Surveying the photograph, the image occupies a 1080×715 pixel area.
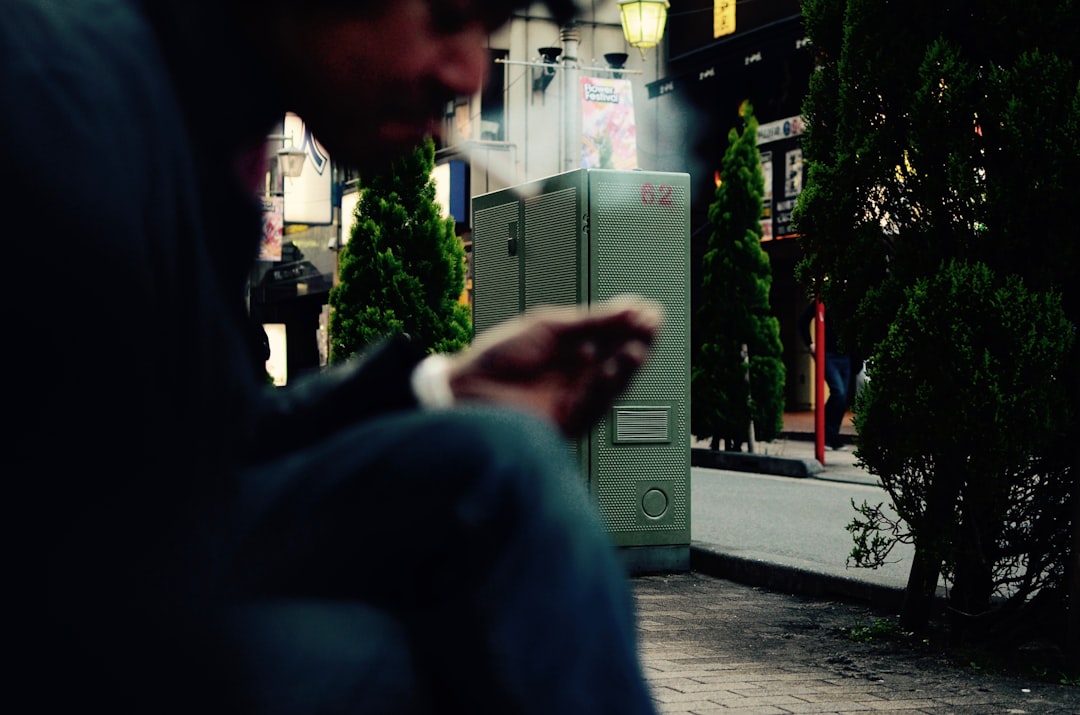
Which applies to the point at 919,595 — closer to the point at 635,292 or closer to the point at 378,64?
the point at 635,292

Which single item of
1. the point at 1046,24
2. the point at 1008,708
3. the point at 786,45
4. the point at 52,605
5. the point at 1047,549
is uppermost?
the point at 786,45

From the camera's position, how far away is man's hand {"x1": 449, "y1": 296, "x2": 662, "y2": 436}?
0.78 meters

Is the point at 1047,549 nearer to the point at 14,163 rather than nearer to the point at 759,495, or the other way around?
the point at 14,163

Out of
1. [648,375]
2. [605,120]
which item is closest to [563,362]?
[648,375]

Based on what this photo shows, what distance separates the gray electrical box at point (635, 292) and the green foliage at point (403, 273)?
6.72m

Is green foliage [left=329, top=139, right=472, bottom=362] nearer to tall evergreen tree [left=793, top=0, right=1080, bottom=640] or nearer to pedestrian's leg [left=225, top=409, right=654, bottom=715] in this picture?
tall evergreen tree [left=793, top=0, right=1080, bottom=640]

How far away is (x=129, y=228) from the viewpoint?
59 cm

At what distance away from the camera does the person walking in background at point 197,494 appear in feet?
1.93

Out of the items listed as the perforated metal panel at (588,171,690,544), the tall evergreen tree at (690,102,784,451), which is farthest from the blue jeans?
the perforated metal panel at (588,171,690,544)

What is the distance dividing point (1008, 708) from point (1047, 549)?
93cm

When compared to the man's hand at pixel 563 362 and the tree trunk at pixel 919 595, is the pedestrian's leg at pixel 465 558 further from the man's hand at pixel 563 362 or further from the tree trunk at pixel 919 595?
the tree trunk at pixel 919 595

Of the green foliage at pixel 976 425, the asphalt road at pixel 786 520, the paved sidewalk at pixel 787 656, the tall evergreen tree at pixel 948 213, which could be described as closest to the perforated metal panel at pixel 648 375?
the paved sidewalk at pixel 787 656

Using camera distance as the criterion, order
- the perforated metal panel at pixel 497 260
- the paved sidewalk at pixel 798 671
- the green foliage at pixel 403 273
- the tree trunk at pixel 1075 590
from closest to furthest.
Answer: the paved sidewalk at pixel 798 671, the tree trunk at pixel 1075 590, the perforated metal panel at pixel 497 260, the green foliage at pixel 403 273

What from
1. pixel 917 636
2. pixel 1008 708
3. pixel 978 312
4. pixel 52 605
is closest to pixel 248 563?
pixel 52 605
